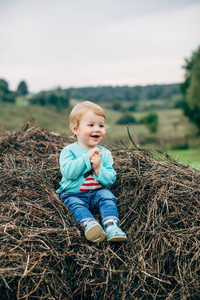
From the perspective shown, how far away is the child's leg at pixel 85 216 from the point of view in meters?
2.28

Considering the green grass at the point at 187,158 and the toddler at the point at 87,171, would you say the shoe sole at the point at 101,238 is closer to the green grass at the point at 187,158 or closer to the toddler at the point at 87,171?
the toddler at the point at 87,171

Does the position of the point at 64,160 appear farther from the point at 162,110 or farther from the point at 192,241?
the point at 162,110

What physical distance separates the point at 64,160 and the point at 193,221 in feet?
4.37

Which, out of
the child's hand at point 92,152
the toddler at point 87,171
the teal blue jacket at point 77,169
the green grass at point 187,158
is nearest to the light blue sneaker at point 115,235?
the toddler at point 87,171

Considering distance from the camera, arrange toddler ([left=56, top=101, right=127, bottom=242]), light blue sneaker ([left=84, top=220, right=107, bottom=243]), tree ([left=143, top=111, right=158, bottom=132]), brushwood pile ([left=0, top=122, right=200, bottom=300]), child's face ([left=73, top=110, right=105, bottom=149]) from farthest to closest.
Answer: tree ([left=143, top=111, right=158, bottom=132]), child's face ([left=73, top=110, right=105, bottom=149]), toddler ([left=56, top=101, right=127, bottom=242]), light blue sneaker ([left=84, top=220, right=107, bottom=243]), brushwood pile ([left=0, top=122, right=200, bottom=300])

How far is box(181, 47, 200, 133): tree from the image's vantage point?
109 ft

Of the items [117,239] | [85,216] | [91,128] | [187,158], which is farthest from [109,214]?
[187,158]

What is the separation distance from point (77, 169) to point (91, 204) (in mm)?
389

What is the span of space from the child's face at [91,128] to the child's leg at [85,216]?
1.85ft

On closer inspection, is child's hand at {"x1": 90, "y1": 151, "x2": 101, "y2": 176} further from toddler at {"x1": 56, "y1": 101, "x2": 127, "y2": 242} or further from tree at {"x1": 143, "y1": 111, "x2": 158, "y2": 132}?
tree at {"x1": 143, "y1": 111, "x2": 158, "y2": 132}

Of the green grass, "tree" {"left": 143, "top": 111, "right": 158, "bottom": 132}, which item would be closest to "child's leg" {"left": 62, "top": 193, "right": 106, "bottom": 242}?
the green grass

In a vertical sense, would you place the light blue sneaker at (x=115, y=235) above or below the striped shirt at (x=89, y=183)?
below

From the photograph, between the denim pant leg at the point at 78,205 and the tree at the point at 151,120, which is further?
the tree at the point at 151,120

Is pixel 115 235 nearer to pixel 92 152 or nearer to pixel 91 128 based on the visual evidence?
pixel 92 152
